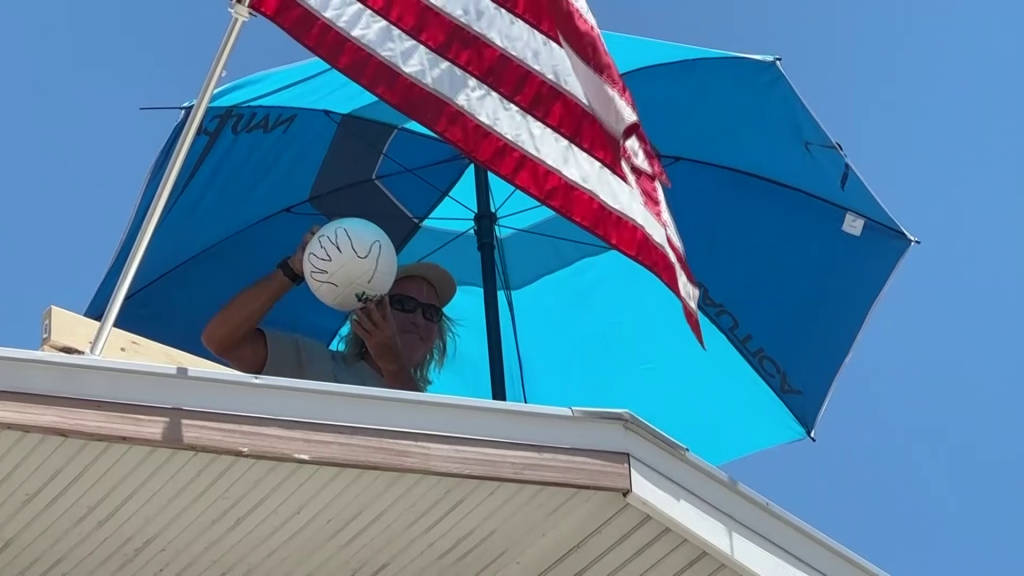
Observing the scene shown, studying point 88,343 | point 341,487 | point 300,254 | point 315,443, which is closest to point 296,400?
point 315,443

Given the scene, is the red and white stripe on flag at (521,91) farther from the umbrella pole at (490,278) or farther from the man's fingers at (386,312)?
A: the umbrella pole at (490,278)

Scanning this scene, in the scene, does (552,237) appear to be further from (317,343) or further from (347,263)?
(347,263)

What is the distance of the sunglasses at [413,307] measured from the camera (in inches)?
219

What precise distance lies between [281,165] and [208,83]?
2164mm

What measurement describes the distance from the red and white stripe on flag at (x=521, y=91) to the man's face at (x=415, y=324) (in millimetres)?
1053

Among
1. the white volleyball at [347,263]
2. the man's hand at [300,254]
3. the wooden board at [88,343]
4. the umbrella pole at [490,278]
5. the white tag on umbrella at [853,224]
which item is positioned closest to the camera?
the wooden board at [88,343]

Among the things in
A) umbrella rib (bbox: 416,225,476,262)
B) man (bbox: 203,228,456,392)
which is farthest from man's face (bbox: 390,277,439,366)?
umbrella rib (bbox: 416,225,476,262)

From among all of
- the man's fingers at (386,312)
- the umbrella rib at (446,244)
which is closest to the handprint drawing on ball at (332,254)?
the man's fingers at (386,312)

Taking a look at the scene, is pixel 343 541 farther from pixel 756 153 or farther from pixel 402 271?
pixel 756 153

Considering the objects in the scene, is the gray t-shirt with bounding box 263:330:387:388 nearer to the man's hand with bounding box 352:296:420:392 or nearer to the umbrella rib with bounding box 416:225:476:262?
the man's hand with bounding box 352:296:420:392

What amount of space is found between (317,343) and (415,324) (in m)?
0.41

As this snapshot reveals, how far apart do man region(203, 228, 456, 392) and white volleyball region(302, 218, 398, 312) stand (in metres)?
0.10

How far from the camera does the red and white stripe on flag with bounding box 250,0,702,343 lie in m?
4.53

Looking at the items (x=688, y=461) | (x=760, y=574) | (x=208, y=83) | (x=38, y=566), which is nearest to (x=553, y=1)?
(x=208, y=83)
